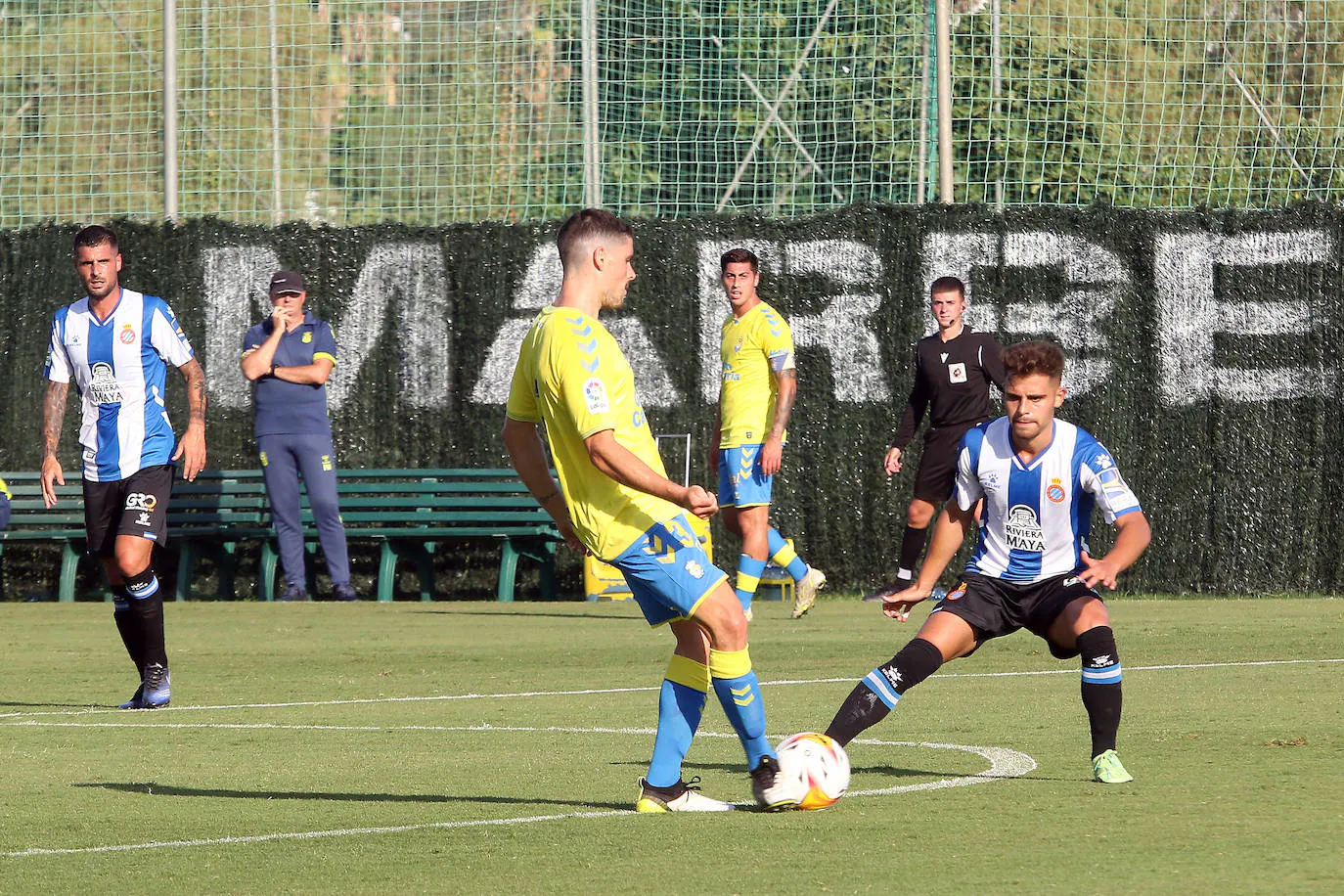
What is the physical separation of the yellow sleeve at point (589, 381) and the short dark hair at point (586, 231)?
32 centimetres

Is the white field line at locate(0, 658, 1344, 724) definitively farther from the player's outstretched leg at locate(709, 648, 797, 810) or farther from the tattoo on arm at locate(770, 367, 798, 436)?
the player's outstretched leg at locate(709, 648, 797, 810)

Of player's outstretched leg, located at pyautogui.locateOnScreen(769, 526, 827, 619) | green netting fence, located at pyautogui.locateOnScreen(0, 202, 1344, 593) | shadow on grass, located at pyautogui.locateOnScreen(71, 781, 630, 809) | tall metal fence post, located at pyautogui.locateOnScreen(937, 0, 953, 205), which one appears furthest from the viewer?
tall metal fence post, located at pyautogui.locateOnScreen(937, 0, 953, 205)

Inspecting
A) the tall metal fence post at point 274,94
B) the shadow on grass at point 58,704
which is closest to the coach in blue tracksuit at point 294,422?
the tall metal fence post at point 274,94

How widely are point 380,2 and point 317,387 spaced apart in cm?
416

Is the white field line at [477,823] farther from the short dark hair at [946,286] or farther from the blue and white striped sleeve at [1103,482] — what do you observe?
the short dark hair at [946,286]

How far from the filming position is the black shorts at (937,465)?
47.9 ft

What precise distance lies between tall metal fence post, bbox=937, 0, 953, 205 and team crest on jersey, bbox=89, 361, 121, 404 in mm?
8180

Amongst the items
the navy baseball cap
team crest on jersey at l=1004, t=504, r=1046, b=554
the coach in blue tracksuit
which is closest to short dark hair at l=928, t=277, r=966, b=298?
the coach in blue tracksuit

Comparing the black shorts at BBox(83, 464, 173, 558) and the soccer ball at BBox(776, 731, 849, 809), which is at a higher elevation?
the black shorts at BBox(83, 464, 173, 558)

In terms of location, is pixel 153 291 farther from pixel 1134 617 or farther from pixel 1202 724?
pixel 1202 724

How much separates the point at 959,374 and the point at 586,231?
8.35 metres

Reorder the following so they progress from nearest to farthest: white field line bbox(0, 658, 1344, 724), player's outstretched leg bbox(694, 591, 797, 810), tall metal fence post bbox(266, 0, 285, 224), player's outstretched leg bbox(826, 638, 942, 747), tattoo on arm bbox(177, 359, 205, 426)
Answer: player's outstretched leg bbox(694, 591, 797, 810) < player's outstretched leg bbox(826, 638, 942, 747) < white field line bbox(0, 658, 1344, 724) < tattoo on arm bbox(177, 359, 205, 426) < tall metal fence post bbox(266, 0, 285, 224)

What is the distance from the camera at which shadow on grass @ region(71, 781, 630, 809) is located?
6594 millimetres

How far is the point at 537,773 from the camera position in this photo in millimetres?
7328
